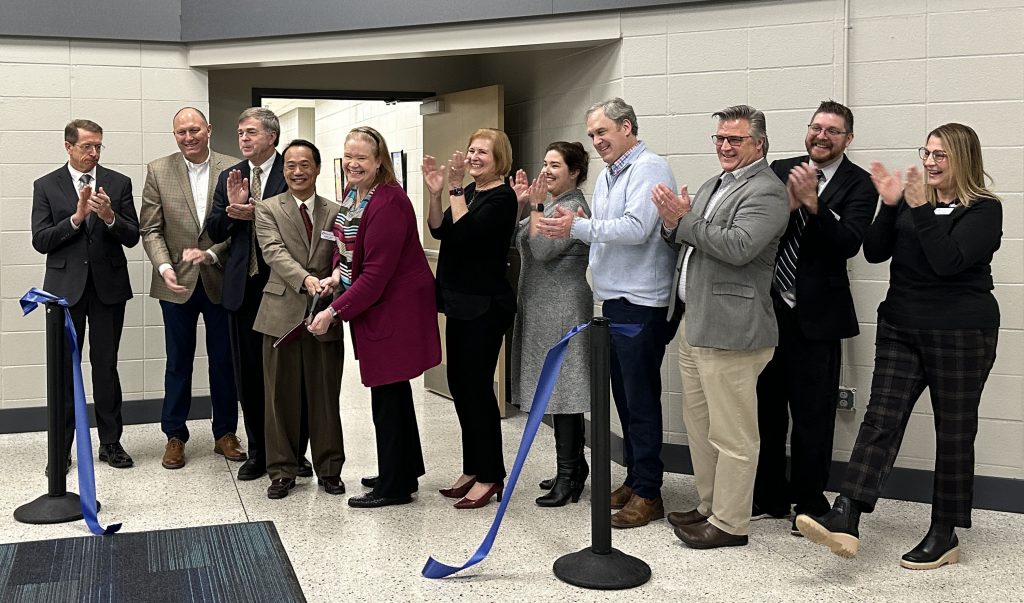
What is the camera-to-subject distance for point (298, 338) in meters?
4.41

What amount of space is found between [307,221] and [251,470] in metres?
1.20

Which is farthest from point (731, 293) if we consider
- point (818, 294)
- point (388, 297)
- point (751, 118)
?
point (388, 297)

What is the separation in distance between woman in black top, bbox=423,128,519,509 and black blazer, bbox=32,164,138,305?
66.5 inches

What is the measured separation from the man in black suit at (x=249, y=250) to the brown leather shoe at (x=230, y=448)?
297mm

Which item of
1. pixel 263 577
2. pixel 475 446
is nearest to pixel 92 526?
pixel 263 577

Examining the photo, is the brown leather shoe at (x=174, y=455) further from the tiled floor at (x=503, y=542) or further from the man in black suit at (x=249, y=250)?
the man in black suit at (x=249, y=250)

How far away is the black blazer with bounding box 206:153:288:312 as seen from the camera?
456cm

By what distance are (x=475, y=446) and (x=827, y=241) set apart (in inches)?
65.1

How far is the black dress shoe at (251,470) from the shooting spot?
15.3 ft

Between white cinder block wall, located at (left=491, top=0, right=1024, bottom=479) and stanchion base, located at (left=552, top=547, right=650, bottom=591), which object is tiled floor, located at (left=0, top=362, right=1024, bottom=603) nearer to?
stanchion base, located at (left=552, top=547, right=650, bottom=591)

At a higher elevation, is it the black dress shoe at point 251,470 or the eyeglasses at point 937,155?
the eyeglasses at point 937,155

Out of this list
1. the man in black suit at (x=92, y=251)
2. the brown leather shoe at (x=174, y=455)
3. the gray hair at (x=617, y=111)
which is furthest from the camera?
the brown leather shoe at (x=174, y=455)

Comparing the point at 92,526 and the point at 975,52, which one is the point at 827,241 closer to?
the point at 975,52

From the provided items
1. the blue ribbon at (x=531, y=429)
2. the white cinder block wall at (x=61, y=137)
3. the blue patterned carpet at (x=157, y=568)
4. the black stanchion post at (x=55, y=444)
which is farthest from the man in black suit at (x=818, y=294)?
the white cinder block wall at (x=61, y=137)
